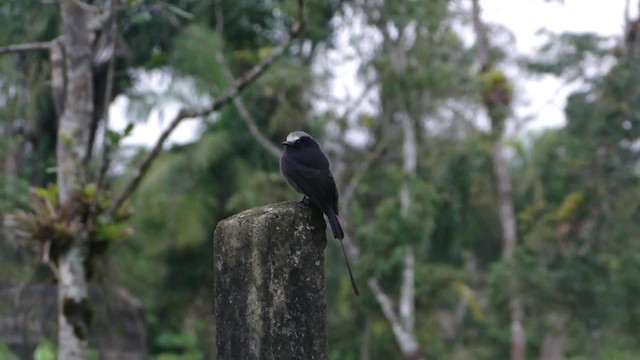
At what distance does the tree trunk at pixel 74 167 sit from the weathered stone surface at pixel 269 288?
4836mm

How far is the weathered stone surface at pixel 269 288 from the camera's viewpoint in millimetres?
4449

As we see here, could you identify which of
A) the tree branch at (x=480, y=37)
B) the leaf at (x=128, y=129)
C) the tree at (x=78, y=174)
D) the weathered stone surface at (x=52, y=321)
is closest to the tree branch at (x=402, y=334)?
the weathered stone surface at (x=52, y=321)

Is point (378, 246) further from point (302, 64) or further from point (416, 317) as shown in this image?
point (302, 64)

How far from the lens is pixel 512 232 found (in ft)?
55.6

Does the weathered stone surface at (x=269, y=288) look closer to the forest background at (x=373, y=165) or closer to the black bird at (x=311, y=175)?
the black bird at (x=311, y=175)

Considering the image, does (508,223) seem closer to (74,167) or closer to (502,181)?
(502,181)

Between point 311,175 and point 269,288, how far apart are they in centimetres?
105

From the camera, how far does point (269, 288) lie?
14.7 feet

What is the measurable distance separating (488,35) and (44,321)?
972 centimetres

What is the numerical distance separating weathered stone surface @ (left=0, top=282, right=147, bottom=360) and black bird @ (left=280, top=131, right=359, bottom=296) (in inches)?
243

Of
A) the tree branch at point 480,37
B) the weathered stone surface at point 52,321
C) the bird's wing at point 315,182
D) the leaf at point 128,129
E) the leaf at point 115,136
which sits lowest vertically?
the weathered stone surface at point 52,321

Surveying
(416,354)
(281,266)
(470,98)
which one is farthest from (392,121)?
(281,266)

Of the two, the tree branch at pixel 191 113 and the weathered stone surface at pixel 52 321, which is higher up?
the tree branch at pixel 191 113

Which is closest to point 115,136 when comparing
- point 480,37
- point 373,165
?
point 373,165
